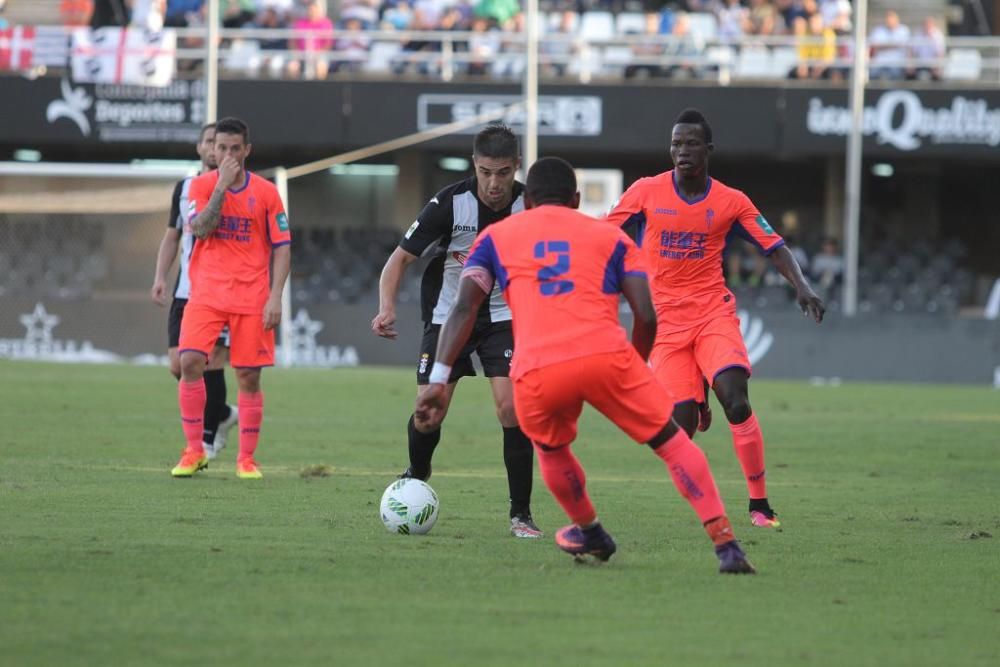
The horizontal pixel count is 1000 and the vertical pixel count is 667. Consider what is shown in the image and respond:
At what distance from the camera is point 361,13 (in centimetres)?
3106

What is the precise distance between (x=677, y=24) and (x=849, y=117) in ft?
12.1

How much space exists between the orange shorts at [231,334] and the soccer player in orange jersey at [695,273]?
2.77m

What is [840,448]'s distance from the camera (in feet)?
48.1

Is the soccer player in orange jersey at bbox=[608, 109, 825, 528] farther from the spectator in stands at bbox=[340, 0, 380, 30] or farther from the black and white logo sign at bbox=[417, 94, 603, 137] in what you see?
the spectator in stands at bbox=[340, 0, 380, 30]

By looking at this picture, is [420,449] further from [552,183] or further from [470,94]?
[470,94]

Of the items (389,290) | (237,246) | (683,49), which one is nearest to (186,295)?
(237,246)

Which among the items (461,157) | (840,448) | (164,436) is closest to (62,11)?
(461,157)

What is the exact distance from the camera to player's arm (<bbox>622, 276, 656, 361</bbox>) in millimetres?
6828

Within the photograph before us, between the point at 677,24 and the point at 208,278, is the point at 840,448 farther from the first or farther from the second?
the point at 677,24

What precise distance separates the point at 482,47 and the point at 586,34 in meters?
2.39

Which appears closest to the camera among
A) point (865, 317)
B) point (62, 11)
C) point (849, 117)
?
point (865, 317)

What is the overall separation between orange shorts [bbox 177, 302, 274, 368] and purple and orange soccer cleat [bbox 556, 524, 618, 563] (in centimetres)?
391

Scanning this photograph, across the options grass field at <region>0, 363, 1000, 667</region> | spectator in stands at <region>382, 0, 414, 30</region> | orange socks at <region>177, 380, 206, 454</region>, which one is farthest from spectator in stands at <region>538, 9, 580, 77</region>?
orange socks at <region>177, 380, 206, 454</region>

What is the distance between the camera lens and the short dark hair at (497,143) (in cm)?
792
